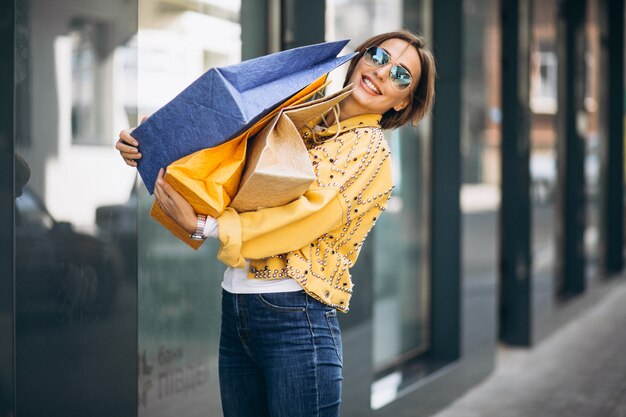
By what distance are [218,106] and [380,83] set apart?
0.58 meters

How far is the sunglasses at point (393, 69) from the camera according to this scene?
2.33 metres

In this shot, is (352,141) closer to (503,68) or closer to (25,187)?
(25,187)

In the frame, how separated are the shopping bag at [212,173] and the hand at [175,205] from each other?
1 cm

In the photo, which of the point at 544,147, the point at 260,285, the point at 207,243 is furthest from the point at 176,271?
the point at 544,147

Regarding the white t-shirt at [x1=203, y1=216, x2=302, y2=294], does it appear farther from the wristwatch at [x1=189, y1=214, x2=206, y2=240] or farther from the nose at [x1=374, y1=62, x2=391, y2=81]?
the nose at [x1=374, y1=62, x2=391, y2=81]

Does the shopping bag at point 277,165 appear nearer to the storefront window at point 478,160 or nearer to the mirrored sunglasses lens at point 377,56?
the mirrored sunglasses lens at point 377,56

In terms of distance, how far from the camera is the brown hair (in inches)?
94.8

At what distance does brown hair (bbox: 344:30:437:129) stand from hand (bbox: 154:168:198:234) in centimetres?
67

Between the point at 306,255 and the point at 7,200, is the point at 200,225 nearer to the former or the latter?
the point at 306,255

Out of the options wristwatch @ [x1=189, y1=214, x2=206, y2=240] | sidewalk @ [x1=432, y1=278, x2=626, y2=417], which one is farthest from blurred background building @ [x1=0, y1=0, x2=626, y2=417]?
wristwatch @ [x1=189, y1=214, x2=206, y2=240]

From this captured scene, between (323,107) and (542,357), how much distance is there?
560cm

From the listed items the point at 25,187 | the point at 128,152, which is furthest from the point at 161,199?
the point at 25,187

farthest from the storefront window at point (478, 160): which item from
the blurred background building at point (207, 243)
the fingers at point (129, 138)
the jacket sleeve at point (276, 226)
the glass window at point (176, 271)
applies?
the fingers at point (129, 138)

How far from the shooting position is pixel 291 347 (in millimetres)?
2189
